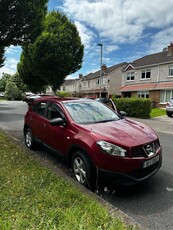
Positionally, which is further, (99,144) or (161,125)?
(161,125)

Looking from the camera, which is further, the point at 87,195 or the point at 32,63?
the point at 32,63

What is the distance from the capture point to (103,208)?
291 centimetres

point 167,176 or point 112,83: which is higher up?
point 112,83

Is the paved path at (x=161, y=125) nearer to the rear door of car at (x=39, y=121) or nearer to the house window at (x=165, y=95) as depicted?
the rear door of car at (x=39, y=121)

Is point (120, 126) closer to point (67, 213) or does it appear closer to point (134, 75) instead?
point (67, 213)

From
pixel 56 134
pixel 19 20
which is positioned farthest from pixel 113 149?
pixel 19 20

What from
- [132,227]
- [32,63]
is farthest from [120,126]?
[32,63]

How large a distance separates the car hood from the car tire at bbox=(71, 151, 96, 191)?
1.64 feet

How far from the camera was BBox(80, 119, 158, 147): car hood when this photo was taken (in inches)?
141

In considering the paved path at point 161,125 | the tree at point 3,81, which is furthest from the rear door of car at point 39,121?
the tree at point 3,81

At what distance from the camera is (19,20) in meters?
7.82

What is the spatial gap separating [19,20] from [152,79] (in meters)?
25.0

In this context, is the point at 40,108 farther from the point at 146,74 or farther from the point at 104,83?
the point at 104,83

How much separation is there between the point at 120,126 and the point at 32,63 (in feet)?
81.9
